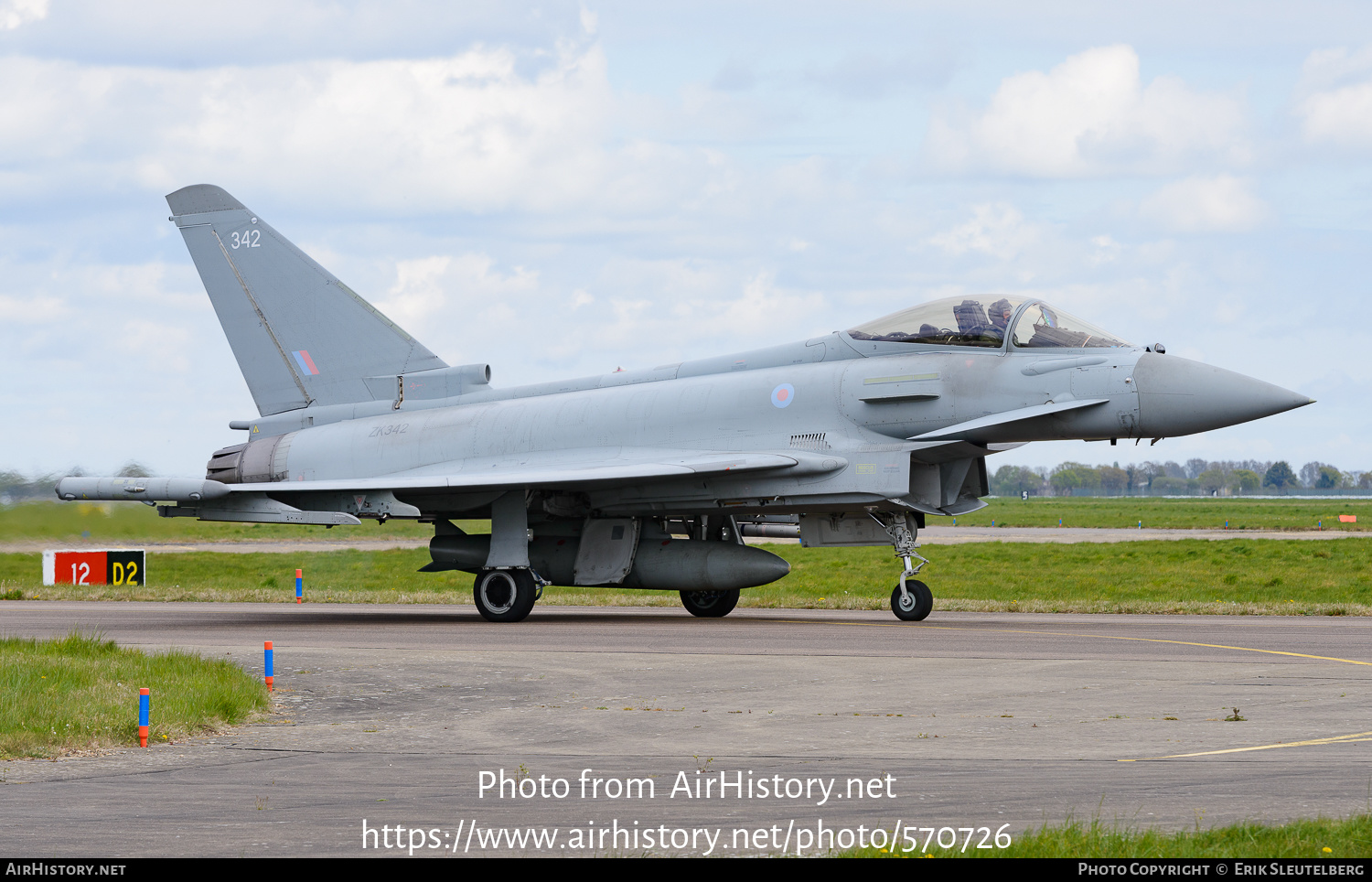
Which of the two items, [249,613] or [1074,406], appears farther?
[249,613]

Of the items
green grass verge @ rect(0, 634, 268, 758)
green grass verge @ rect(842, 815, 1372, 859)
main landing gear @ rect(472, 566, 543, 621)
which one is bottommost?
green grass verge @ rect(842, 815, 1372, 859)

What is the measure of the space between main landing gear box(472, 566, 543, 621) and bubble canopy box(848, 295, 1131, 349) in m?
6.05

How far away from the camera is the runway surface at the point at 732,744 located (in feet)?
22.5

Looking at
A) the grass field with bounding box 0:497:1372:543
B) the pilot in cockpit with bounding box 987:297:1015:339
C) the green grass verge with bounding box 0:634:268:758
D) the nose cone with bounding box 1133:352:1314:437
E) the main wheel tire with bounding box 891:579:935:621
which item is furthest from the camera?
the grass field with bounding box 0:497:1372:543

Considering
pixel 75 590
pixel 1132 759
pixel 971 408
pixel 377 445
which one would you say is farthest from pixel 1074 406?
pixel 75 590

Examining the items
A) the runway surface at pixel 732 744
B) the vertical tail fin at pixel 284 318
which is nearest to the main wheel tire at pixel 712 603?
the runway surface at pixel 732 744

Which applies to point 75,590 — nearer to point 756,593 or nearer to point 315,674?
point 756,593

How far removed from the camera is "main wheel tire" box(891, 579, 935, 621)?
18.7 metres

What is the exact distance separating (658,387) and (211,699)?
10981 millimetres

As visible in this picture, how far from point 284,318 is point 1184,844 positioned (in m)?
19.9

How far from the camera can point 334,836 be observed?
21.6ft

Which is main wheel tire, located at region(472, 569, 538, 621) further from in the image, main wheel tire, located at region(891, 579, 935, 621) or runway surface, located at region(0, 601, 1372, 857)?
main wheel tire, located at region(891, 579, 935, 621)

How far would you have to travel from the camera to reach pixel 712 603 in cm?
2123

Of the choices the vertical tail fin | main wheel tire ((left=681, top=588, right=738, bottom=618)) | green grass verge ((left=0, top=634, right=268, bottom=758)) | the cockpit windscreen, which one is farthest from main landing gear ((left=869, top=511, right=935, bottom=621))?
green grass verge ((left=0, top=634, right=268, bottom=758))
